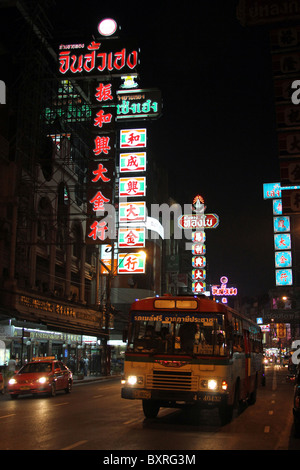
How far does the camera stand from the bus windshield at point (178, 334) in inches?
508

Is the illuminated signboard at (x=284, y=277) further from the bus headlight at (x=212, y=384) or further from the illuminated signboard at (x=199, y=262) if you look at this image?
the bus headlight at (x=212, y=384)

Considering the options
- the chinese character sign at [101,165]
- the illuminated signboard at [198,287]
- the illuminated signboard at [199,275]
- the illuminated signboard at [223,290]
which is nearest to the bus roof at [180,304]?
the chinese character sign at [101,165]

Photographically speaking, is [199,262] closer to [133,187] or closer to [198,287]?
[198,287]

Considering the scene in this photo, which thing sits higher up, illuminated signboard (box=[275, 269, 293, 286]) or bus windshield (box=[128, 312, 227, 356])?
illuminated signboard (box=[275, 269, 293, 286])

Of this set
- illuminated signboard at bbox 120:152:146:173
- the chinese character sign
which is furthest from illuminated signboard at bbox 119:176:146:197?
the chinese character sign

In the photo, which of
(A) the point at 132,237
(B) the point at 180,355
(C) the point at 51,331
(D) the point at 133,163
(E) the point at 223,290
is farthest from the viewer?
(E) the point at 223,290

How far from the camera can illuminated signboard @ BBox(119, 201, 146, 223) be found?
4078 cm

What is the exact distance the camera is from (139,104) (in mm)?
43781

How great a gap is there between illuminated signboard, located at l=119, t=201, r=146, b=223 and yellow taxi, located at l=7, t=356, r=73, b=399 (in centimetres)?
1786

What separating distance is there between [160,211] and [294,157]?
6589 cm

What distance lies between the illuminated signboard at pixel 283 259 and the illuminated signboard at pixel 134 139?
76.6 feet

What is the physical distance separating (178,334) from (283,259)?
45781 millimetres

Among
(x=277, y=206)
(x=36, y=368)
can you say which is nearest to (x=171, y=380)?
(x=36, y=368)

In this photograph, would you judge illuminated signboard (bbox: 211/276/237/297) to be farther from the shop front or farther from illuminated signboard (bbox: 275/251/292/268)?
the shop front
